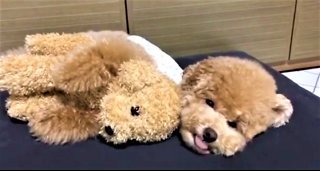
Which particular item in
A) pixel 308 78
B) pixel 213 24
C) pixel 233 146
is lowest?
pixel 308 78

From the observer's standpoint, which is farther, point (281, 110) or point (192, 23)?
point (192, 23)

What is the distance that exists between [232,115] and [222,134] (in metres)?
0.05

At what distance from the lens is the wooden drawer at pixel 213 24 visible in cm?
150

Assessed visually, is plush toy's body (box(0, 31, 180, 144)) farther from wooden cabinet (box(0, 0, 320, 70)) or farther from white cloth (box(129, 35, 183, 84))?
wooden cabinet (box(0, 0, 320, 70))

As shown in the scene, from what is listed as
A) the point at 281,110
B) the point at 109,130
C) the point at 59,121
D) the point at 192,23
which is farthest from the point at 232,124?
the point at 192,23

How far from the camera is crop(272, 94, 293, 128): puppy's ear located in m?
0.90

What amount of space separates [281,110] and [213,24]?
731 millimetres

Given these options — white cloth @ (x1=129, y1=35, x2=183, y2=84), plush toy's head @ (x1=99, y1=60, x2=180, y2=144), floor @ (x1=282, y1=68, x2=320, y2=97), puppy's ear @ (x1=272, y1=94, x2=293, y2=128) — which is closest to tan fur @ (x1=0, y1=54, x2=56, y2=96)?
plush toy's head @ (x1=99, y1=60, x2=180, y2=144)

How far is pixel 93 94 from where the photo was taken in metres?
0.94

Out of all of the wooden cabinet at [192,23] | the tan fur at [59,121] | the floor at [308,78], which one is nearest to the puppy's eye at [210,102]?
the tan fur at [59,121]

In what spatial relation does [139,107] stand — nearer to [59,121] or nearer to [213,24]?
[59,121]

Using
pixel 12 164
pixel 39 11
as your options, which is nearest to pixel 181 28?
pixel 39 11

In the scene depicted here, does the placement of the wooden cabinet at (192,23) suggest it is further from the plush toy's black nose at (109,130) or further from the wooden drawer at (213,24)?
the plush toy's black nose at (109,130)

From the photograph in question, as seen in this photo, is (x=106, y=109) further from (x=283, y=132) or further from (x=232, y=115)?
(x=283, y=132)
